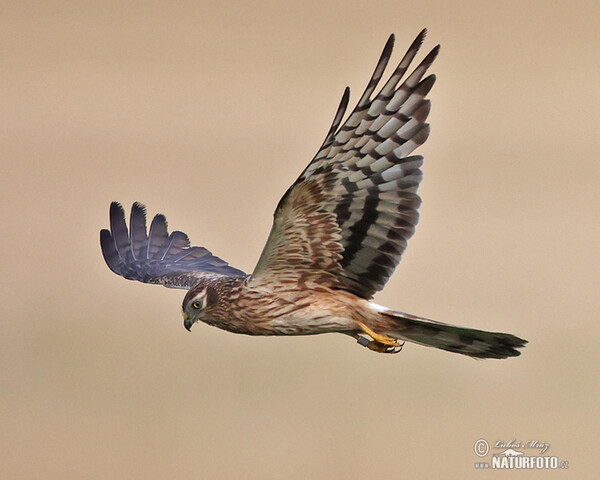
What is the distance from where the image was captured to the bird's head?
9742 mm

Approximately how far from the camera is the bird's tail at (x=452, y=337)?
9367mm

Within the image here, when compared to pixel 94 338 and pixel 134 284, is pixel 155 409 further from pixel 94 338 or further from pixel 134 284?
pixel 134 284

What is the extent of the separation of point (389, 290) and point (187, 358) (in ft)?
8.32

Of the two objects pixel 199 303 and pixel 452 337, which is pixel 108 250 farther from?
pixel 452 337

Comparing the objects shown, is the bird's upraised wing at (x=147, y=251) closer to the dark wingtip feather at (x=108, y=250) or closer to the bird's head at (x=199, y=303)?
the dark wingtip feather at (x=108, y=250)

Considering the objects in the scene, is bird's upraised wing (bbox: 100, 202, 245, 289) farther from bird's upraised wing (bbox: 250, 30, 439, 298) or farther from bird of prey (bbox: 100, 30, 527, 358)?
bird's upraised wing (bbox: 250, 30, 439, 298)

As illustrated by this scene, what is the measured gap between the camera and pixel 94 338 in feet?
57.2

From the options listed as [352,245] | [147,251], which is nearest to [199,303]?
[352,245]

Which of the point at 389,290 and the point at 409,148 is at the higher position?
the point at 389,290

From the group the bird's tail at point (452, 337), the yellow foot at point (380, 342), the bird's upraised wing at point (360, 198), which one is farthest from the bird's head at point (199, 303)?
the bird's tail at point (452, 337)

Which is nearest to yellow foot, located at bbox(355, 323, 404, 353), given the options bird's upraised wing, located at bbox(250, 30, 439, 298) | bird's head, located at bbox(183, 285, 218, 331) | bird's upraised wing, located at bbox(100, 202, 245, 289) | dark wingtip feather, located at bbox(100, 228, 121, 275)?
bird's upraised wing, located at bbox(250, 30, 439, 298)

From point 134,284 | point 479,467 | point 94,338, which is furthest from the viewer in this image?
point 134,284

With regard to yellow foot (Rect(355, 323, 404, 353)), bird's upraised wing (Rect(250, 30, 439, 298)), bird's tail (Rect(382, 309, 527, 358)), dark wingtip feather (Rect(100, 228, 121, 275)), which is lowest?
yellow foot (Rect(355, 323, 404, 353))

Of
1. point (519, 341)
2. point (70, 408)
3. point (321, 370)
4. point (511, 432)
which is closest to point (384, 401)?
point (321, 370)
